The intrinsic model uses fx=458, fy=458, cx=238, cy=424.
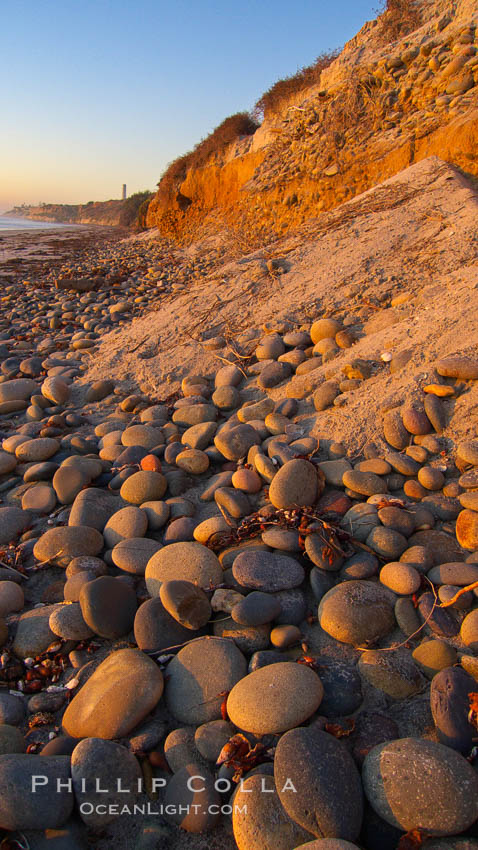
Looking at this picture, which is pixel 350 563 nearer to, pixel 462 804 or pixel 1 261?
pixel 462 804

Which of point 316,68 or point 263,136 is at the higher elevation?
point 316,68

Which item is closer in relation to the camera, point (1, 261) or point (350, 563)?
point (350, 563)

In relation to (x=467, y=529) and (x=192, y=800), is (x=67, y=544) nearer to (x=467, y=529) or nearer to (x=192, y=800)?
(x=192, y=800)

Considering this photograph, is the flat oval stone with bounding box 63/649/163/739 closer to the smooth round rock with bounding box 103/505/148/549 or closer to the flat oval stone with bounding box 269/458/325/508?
the smooth round rock with bounding box 103/505/148/549

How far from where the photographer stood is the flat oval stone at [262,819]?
1.18 m

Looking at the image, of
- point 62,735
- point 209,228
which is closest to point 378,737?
point 62,735

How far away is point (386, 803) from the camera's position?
119cm

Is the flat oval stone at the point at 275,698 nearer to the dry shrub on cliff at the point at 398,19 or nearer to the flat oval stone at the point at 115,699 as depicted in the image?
the flat oval stone at the point at 115,699

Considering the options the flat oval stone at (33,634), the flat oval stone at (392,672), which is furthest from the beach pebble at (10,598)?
the flat oval stone at (392,672)

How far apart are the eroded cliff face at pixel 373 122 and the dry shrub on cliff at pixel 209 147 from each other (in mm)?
4880

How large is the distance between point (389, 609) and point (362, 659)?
0.23 metres

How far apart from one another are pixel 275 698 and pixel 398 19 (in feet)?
37.4

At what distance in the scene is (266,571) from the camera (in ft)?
6.33

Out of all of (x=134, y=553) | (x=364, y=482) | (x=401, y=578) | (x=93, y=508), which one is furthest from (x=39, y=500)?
(x=401, y=578)
